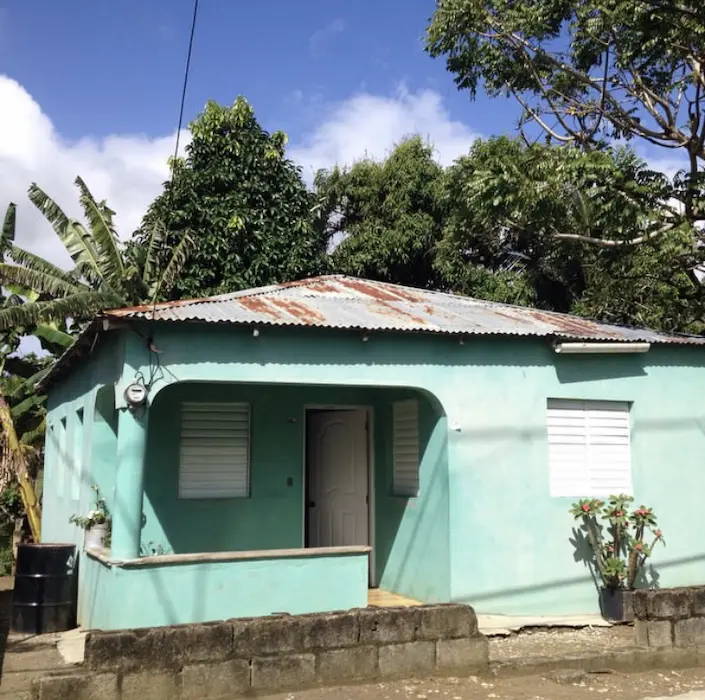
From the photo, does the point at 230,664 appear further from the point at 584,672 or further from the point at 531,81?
the point at 531,81

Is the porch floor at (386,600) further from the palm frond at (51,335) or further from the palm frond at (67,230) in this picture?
the palm frond at (67,230)

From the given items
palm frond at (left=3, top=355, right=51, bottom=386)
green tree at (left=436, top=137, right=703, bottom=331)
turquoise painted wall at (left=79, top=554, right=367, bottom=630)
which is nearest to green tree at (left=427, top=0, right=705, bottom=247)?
green tree at (left=436, top=137, right=703, bottom=331)

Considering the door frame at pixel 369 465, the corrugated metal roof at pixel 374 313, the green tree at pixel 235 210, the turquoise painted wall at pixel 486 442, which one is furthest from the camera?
the green tree at pixel 235 210

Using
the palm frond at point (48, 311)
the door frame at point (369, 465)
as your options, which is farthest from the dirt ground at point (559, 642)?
the palm frond at point (48, 311)

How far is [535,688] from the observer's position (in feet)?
20.5

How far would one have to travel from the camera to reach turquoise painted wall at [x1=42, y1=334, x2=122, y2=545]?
8742mm

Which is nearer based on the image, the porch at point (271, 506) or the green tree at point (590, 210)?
the porch at point (271, 506)

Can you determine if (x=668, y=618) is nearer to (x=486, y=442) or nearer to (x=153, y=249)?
(x=486, y=442)

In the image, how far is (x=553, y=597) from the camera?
8.62m

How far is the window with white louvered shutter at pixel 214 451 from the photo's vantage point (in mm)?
9180

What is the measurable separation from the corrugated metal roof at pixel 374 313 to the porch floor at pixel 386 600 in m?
Answer: 3.12

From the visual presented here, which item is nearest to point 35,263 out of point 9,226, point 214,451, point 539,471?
point 9,226

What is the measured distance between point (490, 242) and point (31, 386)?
1073 centimetres

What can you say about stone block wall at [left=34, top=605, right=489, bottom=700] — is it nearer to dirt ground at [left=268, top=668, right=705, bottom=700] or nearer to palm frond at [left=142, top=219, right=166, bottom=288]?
dirt ground at [left=268, top=668, right=705, bottom=700]
